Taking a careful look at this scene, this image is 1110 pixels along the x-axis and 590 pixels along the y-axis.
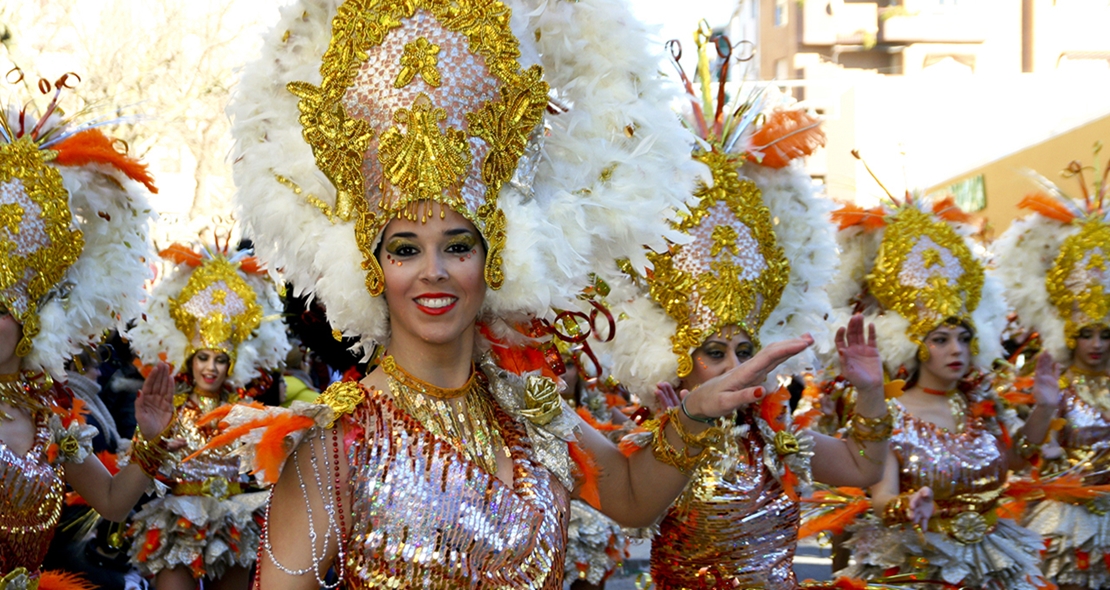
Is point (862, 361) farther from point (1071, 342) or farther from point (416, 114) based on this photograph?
point (1071, 342)

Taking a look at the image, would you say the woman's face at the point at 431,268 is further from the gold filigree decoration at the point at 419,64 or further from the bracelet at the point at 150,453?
the bracelet at the point at 150,453

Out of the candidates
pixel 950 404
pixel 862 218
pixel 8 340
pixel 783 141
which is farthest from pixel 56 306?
pixel 950 404

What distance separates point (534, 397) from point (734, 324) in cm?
148

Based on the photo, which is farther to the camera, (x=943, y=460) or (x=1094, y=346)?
(x=1094, y=346)

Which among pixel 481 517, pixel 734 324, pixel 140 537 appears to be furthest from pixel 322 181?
pixel 140 537

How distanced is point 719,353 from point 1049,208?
11.8ft

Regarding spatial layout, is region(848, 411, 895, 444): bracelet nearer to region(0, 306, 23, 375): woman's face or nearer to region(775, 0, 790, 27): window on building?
region(0, 306, 23, 375): woman's face

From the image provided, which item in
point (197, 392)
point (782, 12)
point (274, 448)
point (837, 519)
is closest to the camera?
point (274, 448)

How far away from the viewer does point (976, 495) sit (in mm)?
5168

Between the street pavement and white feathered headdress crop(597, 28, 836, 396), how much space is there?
379 cm

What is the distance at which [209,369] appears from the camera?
6.66 metres

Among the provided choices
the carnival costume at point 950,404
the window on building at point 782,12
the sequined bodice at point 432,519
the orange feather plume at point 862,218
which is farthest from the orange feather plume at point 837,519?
the window on building at point 782,12

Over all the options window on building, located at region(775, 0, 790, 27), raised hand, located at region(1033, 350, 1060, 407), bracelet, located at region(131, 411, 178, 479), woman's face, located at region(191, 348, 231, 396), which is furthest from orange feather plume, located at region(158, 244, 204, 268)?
window on building, located at region(775, 0, 790, 27)

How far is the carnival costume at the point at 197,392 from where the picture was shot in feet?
20.4
